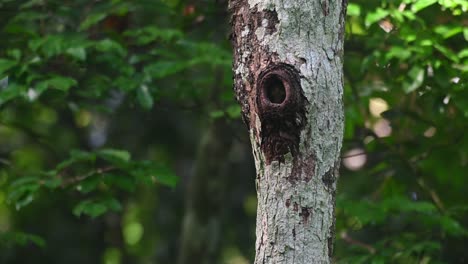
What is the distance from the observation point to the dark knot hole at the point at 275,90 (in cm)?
201

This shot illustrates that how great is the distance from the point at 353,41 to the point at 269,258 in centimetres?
239

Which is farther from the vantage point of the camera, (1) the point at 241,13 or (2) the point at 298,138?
(1) the point at 241,13

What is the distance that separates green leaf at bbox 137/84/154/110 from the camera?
11.9 ft

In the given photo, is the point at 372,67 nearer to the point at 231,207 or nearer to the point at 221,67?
the point at 221,67

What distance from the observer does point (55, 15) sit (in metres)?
4.00

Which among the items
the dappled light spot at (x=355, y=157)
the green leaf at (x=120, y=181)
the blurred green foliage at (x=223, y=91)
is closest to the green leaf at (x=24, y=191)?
the blurred green foliage at (x=223, y=91)

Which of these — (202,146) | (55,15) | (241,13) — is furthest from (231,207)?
(241,13)

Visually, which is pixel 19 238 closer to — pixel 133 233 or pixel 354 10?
pixel 354 10

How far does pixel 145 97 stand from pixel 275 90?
169cm

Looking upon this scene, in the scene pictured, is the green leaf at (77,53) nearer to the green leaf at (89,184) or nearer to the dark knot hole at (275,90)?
the green leaf at (89,184)

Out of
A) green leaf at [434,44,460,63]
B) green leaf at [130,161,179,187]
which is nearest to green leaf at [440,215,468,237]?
green leaf at [434,44,460,63]

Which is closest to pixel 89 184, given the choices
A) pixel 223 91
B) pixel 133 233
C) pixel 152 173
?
pixel 152 173

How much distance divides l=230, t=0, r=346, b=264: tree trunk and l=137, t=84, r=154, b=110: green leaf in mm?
1561

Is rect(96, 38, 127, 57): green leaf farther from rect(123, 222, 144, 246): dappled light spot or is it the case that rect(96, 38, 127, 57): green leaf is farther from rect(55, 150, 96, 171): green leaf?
rect(123, 222, 144, 246): dappled light spot
